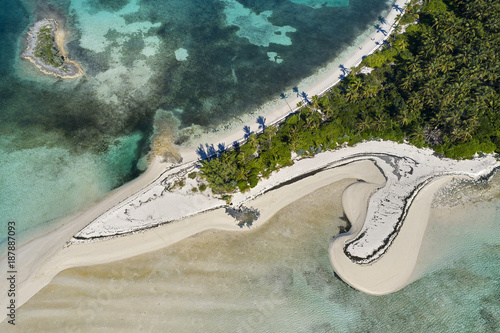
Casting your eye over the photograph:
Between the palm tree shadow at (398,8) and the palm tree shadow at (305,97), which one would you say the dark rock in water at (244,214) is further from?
the palm tree shadow at (398,8)

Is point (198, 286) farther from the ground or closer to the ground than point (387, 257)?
closer to the ground

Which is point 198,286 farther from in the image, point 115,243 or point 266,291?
point 115,243

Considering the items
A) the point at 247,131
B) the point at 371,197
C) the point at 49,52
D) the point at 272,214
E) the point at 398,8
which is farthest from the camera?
the point at 398,8

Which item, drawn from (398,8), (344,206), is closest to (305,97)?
(344,206)

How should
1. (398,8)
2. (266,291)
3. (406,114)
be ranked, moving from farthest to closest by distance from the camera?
(398,8)
(406,114)
(266,291)

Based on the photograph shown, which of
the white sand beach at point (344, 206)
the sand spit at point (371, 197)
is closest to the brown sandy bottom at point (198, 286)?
the white sand beach at point (344, 206)

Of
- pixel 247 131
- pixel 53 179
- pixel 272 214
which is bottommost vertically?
pixel 53 179

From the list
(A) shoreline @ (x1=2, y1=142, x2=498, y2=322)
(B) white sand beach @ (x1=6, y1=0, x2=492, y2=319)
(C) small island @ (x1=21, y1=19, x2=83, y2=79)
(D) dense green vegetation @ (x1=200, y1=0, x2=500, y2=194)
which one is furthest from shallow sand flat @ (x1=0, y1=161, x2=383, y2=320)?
(C) small island @ (x1=21, y1=19, x2=83, y2=79)
